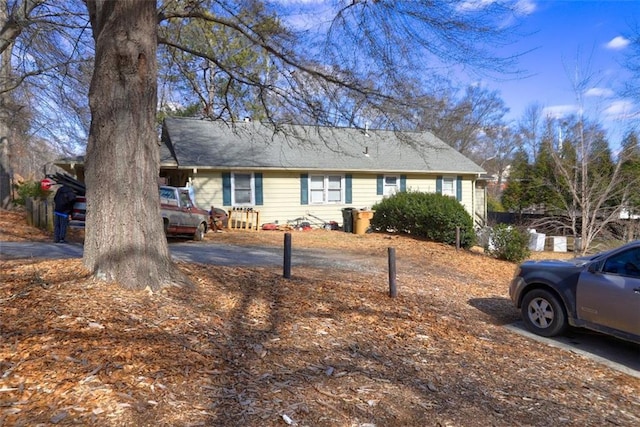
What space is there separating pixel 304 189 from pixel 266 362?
1536 cm

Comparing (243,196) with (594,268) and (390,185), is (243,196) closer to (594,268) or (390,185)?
(390,185)

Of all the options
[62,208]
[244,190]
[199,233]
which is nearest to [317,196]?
[244,190]

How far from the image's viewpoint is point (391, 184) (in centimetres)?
2094

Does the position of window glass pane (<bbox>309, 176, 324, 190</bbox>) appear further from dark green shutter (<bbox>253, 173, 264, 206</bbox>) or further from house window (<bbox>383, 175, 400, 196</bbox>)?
house window (<bbox>383, 175, 400, 196</bbox>)

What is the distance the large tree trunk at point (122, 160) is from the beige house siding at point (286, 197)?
1221 cm

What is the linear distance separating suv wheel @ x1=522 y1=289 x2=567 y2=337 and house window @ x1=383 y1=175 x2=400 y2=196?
14703mm

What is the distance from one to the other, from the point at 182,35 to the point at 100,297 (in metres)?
7.75

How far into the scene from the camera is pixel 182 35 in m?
10.5

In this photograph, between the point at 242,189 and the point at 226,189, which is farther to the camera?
the point at 242,189

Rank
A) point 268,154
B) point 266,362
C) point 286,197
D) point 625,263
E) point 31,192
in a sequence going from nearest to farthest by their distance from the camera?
point 266,362, point 625,263, point 286,197, point 268,154, point 31,192

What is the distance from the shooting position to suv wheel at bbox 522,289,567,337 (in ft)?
19.1

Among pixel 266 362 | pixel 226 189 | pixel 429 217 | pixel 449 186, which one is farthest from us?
pixel 449 186

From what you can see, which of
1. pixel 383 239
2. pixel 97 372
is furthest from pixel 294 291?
pixel 383 239

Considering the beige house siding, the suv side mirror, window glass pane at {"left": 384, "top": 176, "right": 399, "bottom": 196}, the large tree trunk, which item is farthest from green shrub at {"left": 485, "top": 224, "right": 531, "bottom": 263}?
the large tree trunk
